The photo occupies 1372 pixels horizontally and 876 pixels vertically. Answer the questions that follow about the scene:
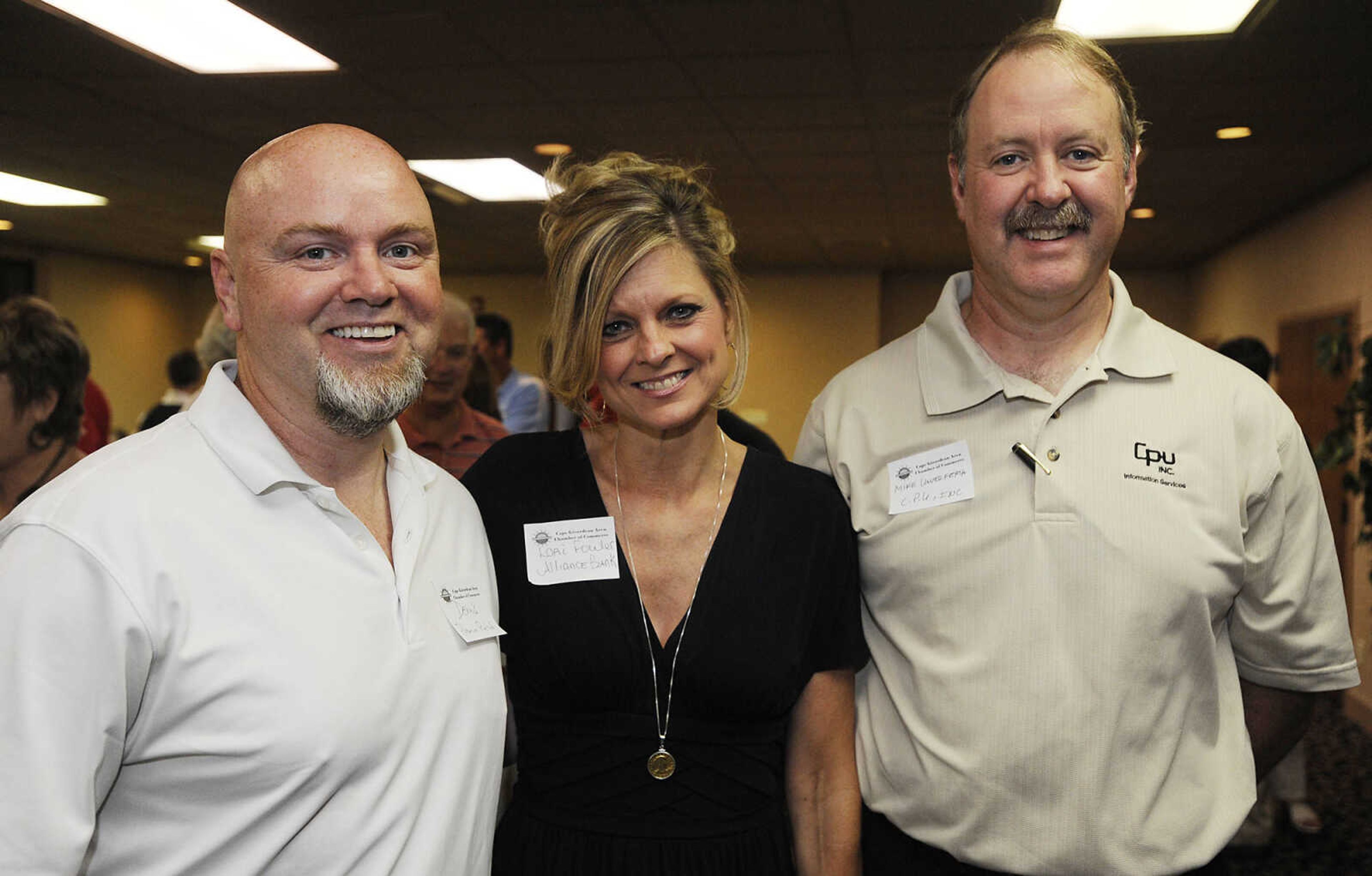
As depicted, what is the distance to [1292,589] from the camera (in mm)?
1637

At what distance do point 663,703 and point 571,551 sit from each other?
10.9 inches

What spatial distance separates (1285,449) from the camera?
1618 millimetres

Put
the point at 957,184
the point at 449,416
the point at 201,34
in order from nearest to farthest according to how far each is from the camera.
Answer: the point at 957,184 < the point at 449,416 < the point at 201,34

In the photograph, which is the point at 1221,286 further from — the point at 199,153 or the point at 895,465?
the point at 895,465

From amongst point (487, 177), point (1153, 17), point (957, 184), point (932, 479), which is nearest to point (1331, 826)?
point (1153, 17)

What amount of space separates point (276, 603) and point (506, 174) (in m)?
6.46

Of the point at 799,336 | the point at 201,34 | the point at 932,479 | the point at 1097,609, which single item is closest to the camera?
the point at 1097,609

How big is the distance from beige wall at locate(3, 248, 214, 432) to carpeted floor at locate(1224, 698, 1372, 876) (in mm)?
11093

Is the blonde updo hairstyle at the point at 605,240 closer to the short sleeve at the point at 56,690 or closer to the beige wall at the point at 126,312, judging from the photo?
the short sleeve at the point at 56,690

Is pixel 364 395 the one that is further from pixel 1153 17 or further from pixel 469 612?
pixel 1153 17

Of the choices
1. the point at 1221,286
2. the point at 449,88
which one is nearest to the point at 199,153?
the point at 449,88

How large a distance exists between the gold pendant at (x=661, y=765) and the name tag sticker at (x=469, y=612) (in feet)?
1.02

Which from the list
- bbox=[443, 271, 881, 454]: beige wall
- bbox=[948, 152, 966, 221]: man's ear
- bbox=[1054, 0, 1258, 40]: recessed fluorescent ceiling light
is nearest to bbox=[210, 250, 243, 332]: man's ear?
bbox=[948, 152, 966, 221]: man's ear

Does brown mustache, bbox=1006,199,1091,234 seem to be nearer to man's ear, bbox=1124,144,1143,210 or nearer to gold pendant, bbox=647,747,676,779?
man's ear, bbox=1124,144,1143,210
